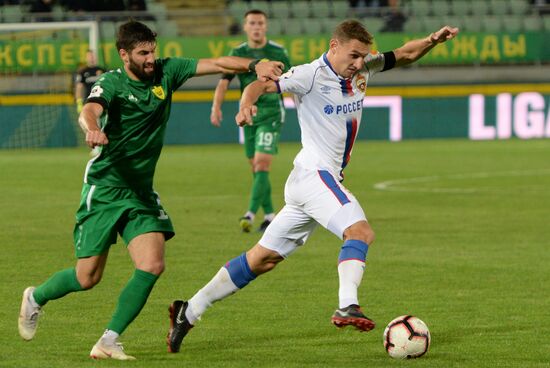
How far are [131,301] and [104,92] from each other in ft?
3.63

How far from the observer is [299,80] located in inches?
292

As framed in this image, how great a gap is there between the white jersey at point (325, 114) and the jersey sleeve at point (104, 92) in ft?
3.55

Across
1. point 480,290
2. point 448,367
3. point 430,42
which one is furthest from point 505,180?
point 448,367

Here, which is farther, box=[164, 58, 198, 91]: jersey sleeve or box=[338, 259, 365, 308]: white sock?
box=[164, 58, 198, 91]: jersey sleeve

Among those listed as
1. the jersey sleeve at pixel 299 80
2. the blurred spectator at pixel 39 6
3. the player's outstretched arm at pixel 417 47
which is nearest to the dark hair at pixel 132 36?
the jersey sleeve at pixel 299 80

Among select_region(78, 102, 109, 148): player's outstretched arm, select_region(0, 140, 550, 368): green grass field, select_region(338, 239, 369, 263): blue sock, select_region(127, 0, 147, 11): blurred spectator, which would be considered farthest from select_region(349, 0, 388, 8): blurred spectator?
select_region(78, 102, 109, 148): player's outstretched arm

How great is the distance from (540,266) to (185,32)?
19.0m

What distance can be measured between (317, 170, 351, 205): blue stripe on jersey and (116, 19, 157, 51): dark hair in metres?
1.27

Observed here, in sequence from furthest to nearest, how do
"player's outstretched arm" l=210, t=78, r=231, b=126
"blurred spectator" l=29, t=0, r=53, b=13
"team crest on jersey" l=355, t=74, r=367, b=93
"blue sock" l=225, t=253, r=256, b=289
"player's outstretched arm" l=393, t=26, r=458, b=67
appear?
"blurred spectator" l=29, t=0, r=53, b=13, "player's outstretched arm" l=210, t=78, r=231, b=126, "player's outstretched arm" l=393, t=26, r=458, b=67, "team crest on jersey" l=355, t=74, r=367, b=93, "blue sock" l=225, t=253, r=256, b=289

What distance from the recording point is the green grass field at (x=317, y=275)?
7.17 meters

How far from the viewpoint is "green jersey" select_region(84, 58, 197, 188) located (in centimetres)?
691

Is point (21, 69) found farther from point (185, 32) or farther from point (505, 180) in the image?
point (505, 180)

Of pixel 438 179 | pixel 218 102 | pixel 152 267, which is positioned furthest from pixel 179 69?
pixel 438 179

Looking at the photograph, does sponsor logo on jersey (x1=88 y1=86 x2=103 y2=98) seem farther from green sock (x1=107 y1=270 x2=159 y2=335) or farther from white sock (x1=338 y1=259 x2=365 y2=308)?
white sock (x1=338 y1=259 x2=365 y2=308)
